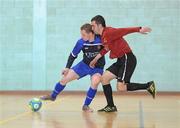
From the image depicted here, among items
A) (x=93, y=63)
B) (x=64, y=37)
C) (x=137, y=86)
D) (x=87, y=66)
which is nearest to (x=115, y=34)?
(x=93, y=63)

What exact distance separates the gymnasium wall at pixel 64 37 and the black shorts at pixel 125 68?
21.9 ft

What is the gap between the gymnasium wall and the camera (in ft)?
42.6

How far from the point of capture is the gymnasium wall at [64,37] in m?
13.0

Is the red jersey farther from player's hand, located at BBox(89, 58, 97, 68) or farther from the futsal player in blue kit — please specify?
the futsal player in blue kit

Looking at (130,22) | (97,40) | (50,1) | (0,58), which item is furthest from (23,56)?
(97,40)

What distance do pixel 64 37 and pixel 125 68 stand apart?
703 centimetres

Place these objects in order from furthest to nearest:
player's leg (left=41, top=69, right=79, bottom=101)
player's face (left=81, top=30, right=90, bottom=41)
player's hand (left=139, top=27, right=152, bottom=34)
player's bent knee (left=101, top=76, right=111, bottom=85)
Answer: player's leg (left=41, top=69, right=79, bottom=101) → player's face (left=81, top=30, right=90, bottom=41) → player's bent knee (left=101, top=76, right=111, bottom=85) → player's hand (left=139, top=27, right=152, bottom=34)

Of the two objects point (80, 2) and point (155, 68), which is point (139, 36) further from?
point (80, 2)

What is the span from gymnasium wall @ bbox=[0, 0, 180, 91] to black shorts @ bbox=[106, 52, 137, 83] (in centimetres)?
666

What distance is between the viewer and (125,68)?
20.6 ft

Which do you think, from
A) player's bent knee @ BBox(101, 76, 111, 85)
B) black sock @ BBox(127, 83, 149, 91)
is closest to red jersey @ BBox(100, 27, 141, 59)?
player's bent knee @ BBox(101, 76, 111, 85)

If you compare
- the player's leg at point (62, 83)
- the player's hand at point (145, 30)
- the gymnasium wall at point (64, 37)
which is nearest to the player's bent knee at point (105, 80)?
the player's leg at point (62, 83)

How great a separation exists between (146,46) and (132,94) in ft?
4.86

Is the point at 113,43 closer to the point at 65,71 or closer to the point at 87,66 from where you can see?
the point at 87,66
